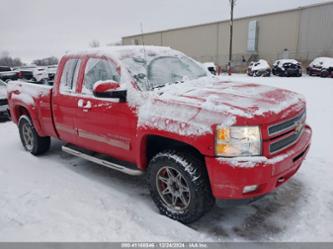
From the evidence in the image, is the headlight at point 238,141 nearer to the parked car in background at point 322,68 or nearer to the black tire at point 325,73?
the parked car in background at point 322,68

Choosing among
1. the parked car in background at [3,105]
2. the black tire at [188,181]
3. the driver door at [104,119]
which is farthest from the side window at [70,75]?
the parked car in background at [3,105]

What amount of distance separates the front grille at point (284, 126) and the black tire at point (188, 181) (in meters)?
0.76

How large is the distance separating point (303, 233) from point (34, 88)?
465cm

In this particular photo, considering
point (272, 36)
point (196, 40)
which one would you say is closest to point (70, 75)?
point (272, 36)

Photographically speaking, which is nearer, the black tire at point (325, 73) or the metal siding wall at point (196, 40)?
the black tire at point (325, 73)

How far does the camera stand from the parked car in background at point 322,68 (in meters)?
19.0

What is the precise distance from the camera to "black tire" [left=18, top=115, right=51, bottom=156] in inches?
211

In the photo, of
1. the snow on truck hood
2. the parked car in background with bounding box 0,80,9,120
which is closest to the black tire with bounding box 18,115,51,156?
the snow on truck hood

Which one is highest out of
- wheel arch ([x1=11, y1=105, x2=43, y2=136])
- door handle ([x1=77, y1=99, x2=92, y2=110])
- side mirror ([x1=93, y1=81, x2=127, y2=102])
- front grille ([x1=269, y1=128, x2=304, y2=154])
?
side mirror ([x1=93, y1=81, x2=127, y2=102])

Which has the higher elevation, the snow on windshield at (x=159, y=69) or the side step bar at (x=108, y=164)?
the snow on windshield at (x=159, y=69)

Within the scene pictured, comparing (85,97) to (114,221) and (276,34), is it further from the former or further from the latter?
(276,34)

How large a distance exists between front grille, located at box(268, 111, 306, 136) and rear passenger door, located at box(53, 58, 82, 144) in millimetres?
2720

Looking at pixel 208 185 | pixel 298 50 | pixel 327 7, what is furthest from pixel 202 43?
pixel 208 185

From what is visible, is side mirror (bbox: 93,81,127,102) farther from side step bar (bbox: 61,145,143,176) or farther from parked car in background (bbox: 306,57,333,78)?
parked car in background (bbox: 306,57,333,78)
